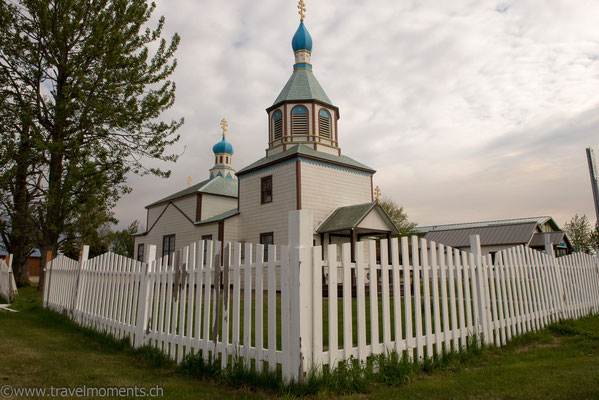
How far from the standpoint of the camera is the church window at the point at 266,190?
63.5ft

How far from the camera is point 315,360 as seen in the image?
3.69m

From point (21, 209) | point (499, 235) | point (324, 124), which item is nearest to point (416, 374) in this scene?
point (21, 209)

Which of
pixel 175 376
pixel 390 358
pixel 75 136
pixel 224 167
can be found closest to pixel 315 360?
pixel 390 358

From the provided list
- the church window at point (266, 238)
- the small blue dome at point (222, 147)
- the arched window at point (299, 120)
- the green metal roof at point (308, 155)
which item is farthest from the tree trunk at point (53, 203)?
the small blue dome at point (222, 147)

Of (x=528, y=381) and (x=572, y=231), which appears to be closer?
(x=528, y=381)

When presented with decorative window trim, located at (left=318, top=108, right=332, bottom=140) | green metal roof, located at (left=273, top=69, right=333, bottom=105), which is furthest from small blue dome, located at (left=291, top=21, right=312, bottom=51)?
decorative window trim, located at (left=318, top=108, right=332, bottom=140)

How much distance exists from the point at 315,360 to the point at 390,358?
1.04 m

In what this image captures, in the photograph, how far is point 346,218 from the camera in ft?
56.7

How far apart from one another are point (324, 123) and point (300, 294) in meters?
18.2

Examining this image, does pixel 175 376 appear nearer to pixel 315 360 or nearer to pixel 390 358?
pixel 315 360

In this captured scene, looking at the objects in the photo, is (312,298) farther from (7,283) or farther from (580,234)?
(580,234)

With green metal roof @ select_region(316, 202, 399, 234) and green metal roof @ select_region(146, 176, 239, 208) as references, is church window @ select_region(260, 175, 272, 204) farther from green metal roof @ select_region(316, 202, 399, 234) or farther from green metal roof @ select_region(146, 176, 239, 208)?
green metal roof @ select_region(146, 176, 239, 208)

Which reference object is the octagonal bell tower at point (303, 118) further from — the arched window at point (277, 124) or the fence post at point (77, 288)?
the fence post at point (77, 288)

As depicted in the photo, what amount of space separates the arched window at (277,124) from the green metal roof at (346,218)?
568 cm
